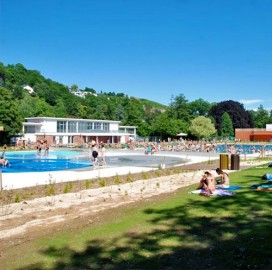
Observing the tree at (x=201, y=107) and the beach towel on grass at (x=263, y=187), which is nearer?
the beach towel on grass at (x=263, y=187)

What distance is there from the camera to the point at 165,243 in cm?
621

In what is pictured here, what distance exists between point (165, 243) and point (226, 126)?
8994 cm

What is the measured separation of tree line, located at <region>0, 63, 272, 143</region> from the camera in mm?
49766

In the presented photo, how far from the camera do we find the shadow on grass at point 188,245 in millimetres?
5254

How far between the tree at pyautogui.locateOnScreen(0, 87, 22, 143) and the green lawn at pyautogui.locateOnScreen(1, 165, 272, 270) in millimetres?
41243

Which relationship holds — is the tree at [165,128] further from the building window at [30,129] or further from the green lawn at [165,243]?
the green lawn at [165,243]

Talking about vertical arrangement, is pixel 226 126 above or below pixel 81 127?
above

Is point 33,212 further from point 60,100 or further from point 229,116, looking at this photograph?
point 60,100

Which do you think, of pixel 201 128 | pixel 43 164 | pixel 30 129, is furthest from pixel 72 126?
pixel 43 164

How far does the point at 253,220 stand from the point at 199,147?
128 feet

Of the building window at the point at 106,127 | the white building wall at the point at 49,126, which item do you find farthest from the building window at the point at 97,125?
the white building wall at the point at 49,126

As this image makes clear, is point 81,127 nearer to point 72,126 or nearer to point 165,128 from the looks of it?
point 72,126

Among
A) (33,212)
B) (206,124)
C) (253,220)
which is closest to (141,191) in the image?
(33,212)

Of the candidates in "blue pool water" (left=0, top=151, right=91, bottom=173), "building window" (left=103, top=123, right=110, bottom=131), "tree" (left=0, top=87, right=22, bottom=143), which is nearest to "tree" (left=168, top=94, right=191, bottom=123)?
"building window" (left=103, top=123, right=110, bottom=131)
